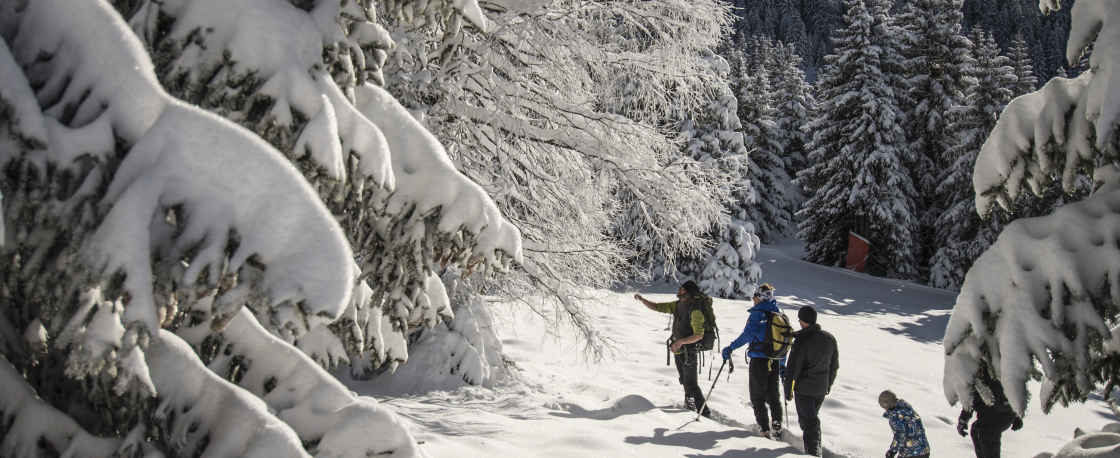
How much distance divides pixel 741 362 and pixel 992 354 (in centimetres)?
823

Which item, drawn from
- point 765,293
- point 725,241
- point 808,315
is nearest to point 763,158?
point 725,241

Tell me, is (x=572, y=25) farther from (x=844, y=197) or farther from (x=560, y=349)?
(x=844, y=197)

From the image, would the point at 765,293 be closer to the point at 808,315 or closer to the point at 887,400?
the point at 808,315

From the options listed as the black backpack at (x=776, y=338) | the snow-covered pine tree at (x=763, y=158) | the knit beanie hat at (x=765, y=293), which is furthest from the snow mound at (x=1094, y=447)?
the snow-covered pine tree at (x=763, y=158)

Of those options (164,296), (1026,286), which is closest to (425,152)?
(164,296)

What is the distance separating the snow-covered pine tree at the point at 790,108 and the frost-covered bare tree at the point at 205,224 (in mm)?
35504

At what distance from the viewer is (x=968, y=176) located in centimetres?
2339

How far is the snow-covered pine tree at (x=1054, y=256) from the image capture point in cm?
252

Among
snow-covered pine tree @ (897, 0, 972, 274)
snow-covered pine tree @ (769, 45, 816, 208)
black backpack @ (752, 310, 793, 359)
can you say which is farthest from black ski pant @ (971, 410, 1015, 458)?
snow-covered pine tree @ (769, 45, 816, 208)

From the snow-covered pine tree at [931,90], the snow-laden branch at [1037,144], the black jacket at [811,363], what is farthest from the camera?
the snow-covered pine tree at [931,90]

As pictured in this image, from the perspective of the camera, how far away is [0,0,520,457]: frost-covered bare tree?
122 centimetres

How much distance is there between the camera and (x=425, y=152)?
2.04m

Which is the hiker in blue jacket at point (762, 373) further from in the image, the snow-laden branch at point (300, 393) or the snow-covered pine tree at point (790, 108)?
the snow-covered pine tree at point (790, 108)

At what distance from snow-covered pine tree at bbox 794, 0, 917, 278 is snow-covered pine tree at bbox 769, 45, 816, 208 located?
823 cm
